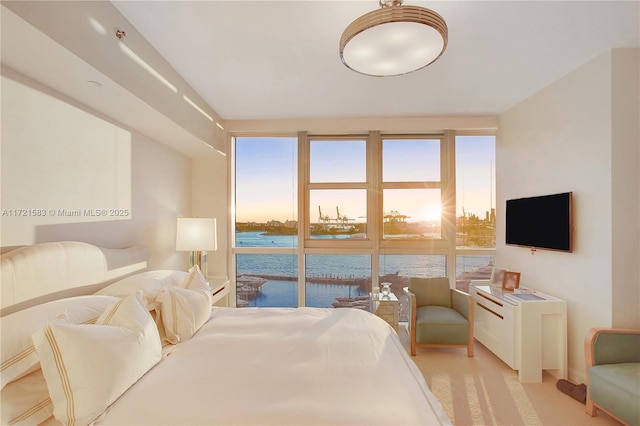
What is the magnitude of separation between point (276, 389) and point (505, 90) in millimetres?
3568

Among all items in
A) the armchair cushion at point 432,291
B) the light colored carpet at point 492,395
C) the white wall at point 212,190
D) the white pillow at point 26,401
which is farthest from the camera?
the white wall at point 212,190

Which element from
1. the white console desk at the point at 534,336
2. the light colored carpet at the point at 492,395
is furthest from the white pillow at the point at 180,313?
the white console desk at the point at 534,336

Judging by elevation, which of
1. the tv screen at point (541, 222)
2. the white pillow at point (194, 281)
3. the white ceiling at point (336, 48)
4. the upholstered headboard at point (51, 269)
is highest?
the white ceiling at point (336, 48)

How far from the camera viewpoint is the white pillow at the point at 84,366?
1.08 metres

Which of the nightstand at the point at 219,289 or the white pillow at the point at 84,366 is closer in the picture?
the white pillow at the point at 84,366

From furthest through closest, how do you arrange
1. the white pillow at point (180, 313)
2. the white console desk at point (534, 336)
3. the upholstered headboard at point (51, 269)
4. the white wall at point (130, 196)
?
1. the white console desk at point (534, 336)
2. the white pillow at point (180, 313)
3. the white wall at point (130, 196)
4. the upholstered headboard at point (51, 269)

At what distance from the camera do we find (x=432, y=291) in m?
3.46

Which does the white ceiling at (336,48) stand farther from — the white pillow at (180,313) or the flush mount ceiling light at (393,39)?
the white pillow at (180,313)

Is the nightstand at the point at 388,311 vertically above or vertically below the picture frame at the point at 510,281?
below

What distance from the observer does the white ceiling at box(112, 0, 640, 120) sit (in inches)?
72.9

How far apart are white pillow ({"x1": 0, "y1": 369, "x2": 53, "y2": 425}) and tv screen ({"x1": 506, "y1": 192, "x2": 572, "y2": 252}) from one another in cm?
375

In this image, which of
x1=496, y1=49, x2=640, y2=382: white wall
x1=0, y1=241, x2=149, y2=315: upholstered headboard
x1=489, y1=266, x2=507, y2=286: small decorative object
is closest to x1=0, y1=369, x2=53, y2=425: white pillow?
x1=0, y1=241, x2=149, y2=315: upholstered headboard

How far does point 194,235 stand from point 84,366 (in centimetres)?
211

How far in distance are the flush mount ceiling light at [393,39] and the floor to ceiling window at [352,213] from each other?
7.52 feet
